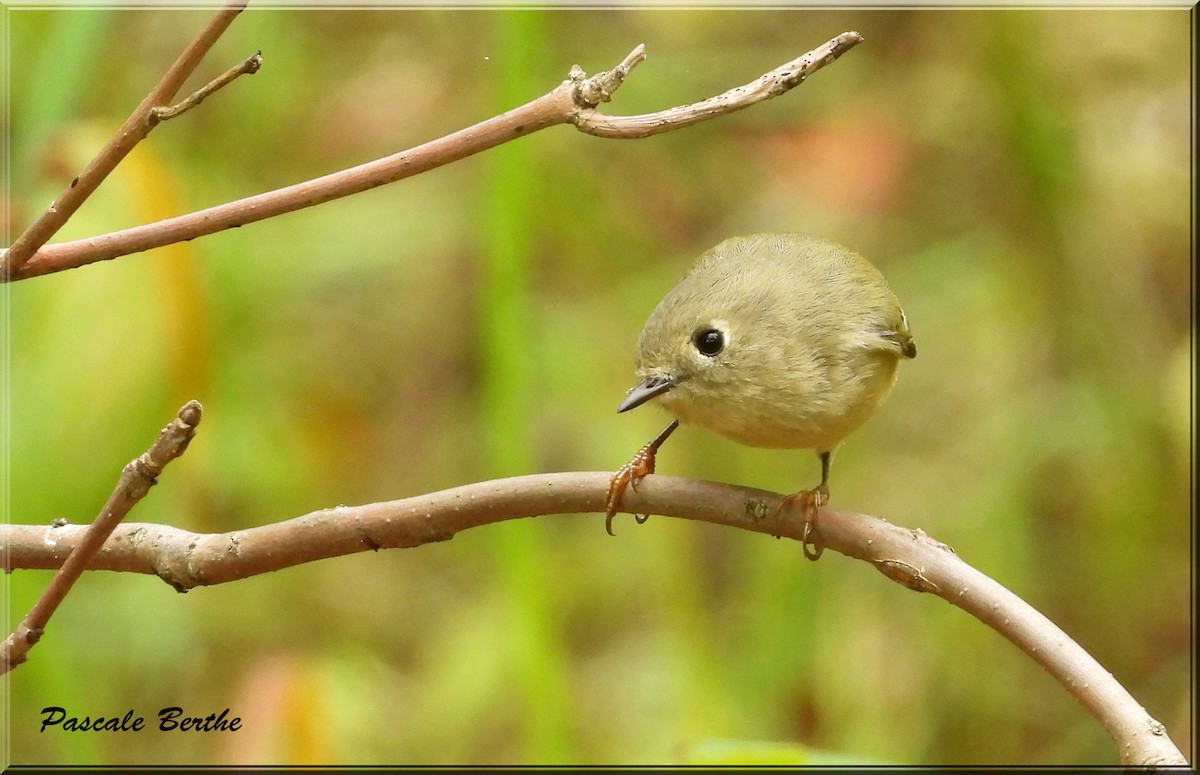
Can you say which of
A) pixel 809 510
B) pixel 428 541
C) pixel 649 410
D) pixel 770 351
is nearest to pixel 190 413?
pixel 428 541

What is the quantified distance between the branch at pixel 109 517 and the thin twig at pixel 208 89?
304 millimetres

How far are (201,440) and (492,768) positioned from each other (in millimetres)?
1209

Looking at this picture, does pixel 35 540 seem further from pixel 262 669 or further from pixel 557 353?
pixel 557 353

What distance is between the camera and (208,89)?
109 cm

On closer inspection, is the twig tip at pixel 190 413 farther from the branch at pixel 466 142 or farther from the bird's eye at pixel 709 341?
the bird's eye at pixel 709 341

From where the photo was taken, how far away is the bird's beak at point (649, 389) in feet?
6.32

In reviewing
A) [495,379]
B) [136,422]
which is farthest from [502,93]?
[136,422]

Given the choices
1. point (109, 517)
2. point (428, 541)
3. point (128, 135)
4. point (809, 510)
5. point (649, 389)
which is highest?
point (649, 389)

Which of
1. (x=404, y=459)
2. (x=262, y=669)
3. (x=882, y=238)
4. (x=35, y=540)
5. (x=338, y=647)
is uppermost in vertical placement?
(x=882, y=238)

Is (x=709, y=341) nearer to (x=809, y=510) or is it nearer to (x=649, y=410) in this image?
(x=809, y=510)

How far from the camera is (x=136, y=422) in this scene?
7.63ft

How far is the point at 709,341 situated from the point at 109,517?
1.14 metres

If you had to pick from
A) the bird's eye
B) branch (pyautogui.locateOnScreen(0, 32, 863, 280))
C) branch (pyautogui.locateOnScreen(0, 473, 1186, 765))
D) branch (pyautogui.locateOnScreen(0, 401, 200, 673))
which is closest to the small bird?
the bird's eye

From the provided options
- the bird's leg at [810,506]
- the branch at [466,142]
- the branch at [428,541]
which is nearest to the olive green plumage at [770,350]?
the bird's leg at [810,506]
